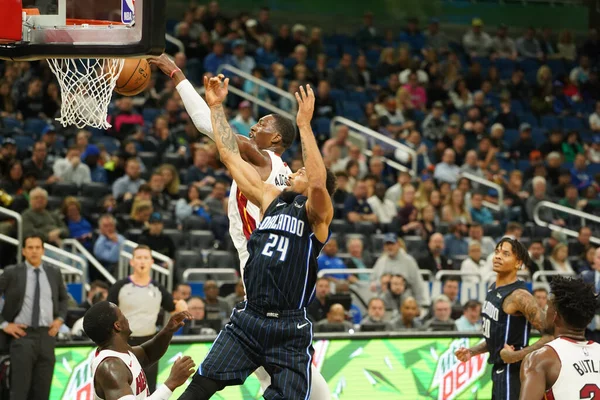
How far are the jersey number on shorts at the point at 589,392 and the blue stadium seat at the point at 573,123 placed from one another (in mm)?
14292

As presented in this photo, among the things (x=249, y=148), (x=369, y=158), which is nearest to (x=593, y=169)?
(x=369, y=158)

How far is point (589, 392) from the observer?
5105 mm

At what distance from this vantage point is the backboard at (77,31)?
5691 mm

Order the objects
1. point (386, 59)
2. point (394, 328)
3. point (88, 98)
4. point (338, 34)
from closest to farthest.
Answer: point (88, 98) < point (394, 328) < point (386, 59) < point (338, 34)

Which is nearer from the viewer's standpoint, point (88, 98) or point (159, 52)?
point (159, 52)

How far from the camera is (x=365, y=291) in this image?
12188 mm

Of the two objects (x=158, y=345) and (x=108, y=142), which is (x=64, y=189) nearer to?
(x=108, y=142)

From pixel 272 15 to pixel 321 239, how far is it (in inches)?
589

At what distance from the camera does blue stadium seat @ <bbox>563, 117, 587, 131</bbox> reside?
1894cm

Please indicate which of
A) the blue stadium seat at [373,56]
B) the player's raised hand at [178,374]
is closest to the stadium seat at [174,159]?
the blue stadium seat at [373,56]

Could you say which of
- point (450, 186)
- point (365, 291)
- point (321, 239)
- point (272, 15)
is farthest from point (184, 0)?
point (321, 239)

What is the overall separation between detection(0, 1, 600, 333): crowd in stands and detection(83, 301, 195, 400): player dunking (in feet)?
14.9

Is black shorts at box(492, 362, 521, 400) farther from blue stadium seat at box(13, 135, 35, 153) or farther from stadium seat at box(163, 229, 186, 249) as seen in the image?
blue stadium seat at box(13, 135, 35, 153)

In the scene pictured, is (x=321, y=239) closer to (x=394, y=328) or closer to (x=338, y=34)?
(x=394, y=328)
